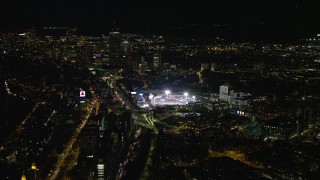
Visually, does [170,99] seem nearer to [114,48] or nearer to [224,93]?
[224,93]

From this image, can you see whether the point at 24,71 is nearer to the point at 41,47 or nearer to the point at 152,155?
the point at 41,47

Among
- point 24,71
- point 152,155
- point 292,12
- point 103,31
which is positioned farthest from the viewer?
point 103,31

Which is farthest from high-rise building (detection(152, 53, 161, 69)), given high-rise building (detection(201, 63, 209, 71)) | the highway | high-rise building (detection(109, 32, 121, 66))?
the highway

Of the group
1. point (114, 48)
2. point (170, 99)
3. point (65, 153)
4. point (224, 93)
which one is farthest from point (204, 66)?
point (65, 153)

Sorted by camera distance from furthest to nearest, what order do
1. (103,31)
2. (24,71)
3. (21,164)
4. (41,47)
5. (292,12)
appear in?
1. (41,47)
2. (103,31)
3. (24,71)
4. (292,12)
5. (21,164)

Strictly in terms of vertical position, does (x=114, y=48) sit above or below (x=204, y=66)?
above

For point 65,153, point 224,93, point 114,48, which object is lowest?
point 65,153

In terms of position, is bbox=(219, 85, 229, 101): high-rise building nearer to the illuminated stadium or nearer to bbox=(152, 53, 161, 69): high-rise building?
the illuminated stadium

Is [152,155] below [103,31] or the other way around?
below

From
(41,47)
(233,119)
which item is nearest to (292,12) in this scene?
(233,119)
